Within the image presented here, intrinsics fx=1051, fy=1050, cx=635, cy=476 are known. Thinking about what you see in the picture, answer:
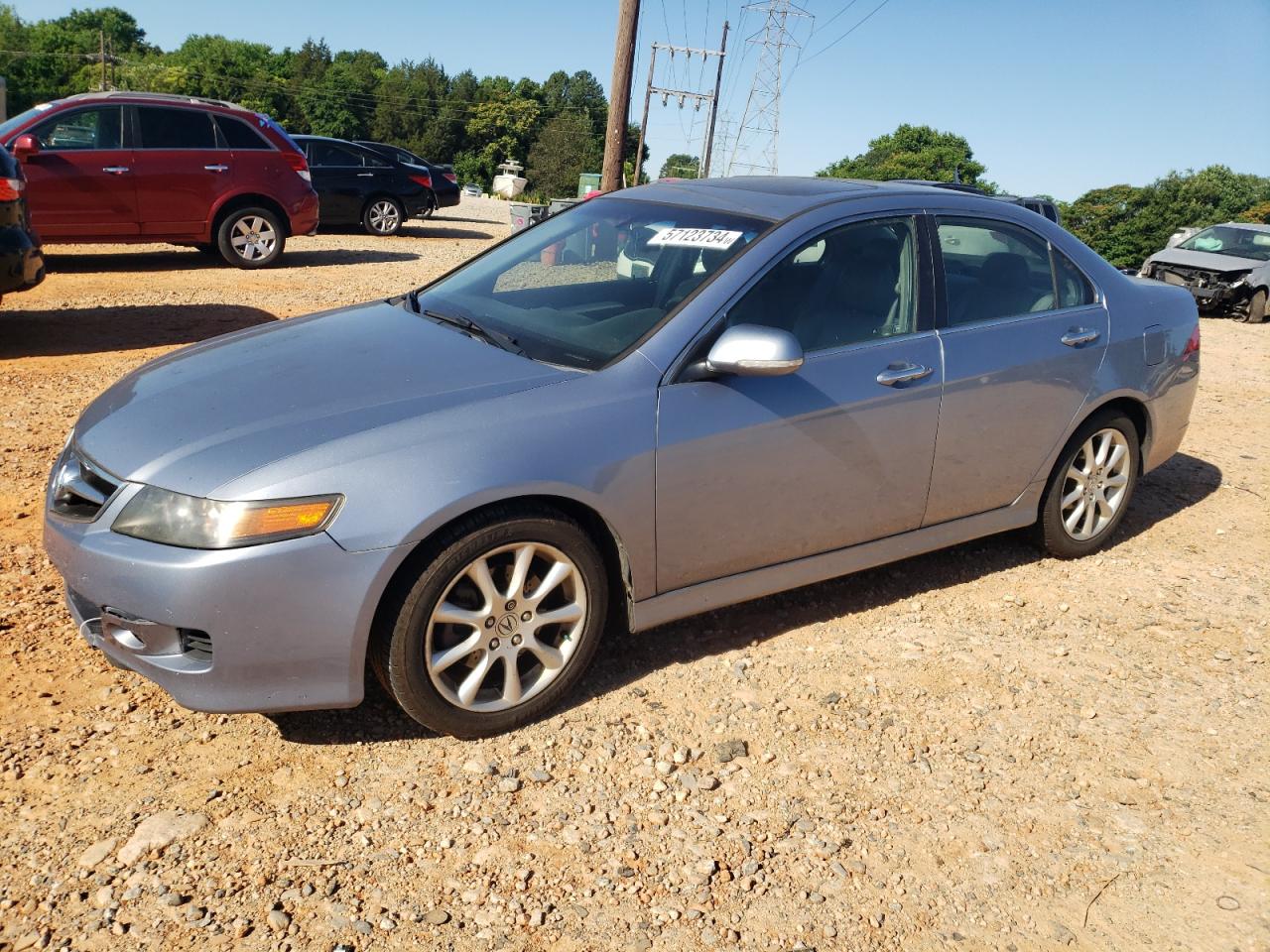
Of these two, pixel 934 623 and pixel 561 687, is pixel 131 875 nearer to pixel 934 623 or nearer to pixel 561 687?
pixel 561 687

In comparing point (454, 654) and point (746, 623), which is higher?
point (454, 654)

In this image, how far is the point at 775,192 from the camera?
4.25 m

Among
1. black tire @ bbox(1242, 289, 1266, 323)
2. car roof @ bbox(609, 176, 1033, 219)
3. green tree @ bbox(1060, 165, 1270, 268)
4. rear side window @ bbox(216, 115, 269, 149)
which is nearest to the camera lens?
car roof @ bbox(609, 176, 1033, 219)

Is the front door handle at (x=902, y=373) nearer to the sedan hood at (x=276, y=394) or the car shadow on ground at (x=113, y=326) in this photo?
the sedan hood at (x=276, y=394)

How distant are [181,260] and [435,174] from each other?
6.68 meters

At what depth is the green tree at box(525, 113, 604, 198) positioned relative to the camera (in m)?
97.2

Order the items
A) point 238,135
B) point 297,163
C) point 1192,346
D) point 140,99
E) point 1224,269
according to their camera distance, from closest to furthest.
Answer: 1. point 1192,346
2. point 140,99
3. point 238,135
4. point 297,163
5. point 1224,269

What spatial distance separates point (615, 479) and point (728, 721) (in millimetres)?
932

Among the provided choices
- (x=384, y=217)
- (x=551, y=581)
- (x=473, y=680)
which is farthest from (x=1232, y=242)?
(x=473, y=680)

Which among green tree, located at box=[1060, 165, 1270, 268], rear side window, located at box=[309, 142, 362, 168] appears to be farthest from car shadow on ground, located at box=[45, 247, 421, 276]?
green tree, located at box=[1060, 165, 1270, 268]

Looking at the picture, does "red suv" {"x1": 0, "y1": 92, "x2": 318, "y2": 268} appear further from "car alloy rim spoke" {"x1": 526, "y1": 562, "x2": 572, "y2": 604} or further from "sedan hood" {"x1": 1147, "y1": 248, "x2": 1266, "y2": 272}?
"sedan hood" {"x1": 1147, "y1": 248, "x2": 1266, "y2": 272}

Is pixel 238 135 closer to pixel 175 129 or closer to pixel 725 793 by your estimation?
pixel 175 129

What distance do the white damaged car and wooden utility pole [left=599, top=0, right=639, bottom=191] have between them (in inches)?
307

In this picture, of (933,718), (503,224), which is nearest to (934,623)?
(933,718)
